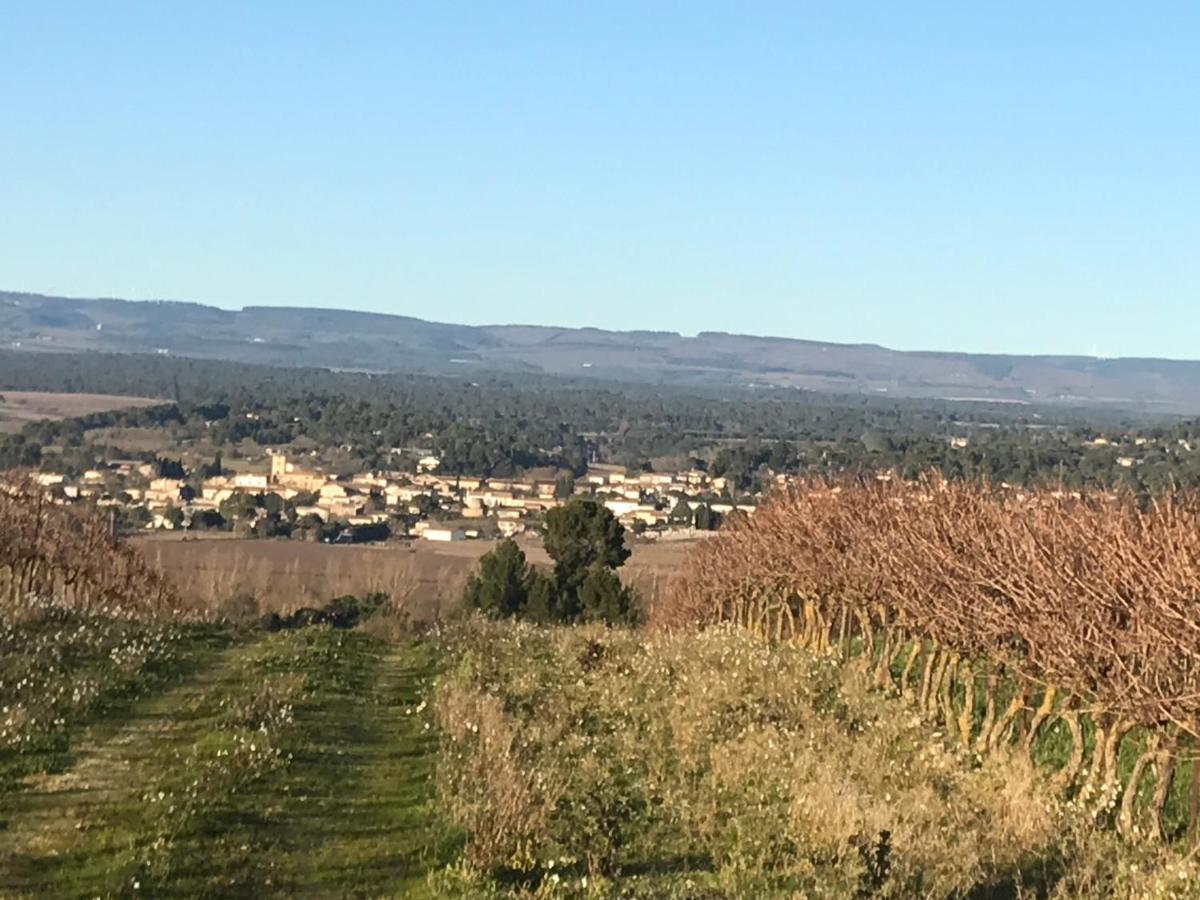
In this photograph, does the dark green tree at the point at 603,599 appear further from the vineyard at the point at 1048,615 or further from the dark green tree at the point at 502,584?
the vineyard at the point at 1048,615

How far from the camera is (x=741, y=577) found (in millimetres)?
33000

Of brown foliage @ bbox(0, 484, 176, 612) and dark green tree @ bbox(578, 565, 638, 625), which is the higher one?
brown foliage @ bbox(0, 484, 176, 612)

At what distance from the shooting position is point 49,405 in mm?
174125

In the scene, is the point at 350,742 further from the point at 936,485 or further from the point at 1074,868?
the point at 936,485

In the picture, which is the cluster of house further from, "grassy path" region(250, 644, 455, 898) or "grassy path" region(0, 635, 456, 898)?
"grassy path" region(0, 635, 456, 898)

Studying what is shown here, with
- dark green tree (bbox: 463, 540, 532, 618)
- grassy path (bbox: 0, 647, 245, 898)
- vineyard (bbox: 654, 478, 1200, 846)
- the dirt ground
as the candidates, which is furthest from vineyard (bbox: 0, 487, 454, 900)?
the dirt ground

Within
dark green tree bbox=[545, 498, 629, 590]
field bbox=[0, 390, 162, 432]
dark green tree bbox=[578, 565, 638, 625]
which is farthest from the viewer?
field bbox=[0, 390, 162, 432]

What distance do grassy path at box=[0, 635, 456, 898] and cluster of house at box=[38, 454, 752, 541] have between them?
6658 cm

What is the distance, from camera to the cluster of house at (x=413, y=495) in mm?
89750

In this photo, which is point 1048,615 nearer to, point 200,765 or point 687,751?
point 687,751

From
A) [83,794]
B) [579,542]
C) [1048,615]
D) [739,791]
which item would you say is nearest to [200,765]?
[83,794]

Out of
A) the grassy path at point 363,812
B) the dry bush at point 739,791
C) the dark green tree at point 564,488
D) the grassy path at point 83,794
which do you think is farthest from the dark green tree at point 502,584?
the dark green tree at point 564,488

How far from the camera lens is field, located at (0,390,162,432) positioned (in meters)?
154

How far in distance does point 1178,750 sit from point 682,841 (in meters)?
4.16
